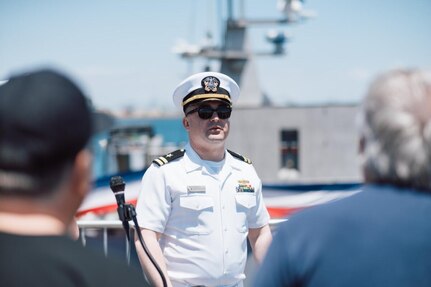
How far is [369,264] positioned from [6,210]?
2.96 feet

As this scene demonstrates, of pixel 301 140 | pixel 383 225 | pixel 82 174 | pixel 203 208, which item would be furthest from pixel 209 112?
pixel 301 140

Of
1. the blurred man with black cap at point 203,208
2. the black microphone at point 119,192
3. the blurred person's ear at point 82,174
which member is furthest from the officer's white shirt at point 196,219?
the blurred person's ear at point 82,174

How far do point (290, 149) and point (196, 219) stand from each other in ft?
76.0

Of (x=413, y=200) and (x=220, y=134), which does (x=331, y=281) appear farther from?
(x=220, y=134)

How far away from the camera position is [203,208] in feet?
10.6

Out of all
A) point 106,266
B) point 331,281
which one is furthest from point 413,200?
point 106,266

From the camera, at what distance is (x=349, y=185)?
724cm

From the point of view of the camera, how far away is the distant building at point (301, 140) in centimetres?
2502

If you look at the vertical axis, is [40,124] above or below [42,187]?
above

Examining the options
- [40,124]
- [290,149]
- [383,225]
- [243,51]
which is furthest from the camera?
[243,51]

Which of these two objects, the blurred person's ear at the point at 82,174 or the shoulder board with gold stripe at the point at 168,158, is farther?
the shoulder board with gold stripe at the point at 168,158

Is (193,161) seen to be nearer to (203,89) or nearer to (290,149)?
(203,89)

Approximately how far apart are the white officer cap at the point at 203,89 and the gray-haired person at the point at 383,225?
1.82 meters

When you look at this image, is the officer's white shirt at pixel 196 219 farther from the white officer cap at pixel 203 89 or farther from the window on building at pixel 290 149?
the window on building at pixel 290 149
